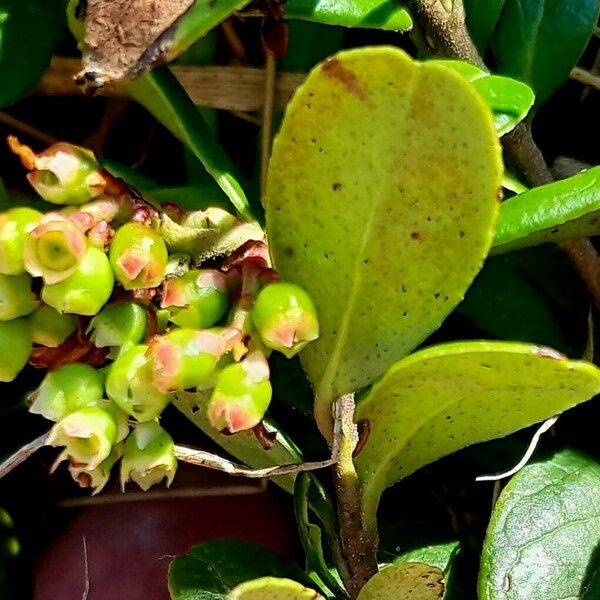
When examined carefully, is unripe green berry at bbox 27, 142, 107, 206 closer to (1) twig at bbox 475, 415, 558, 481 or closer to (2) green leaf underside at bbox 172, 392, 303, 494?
(2) green leaf underside at bbox 172, 392, 303, 494

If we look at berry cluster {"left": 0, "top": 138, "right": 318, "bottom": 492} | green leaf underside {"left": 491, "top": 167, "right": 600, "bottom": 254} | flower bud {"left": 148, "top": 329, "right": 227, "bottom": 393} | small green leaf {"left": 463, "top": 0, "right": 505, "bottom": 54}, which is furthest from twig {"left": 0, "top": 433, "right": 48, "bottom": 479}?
small green leaf {"left": 463, "top": 0, "right": 505, "bottom": 54}

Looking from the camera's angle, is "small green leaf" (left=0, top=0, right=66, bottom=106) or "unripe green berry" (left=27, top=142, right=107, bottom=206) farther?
"small green leaf" (left=0, top=0, right=66, bottom=106)

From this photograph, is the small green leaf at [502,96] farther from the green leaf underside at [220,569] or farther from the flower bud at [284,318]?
the green leaf underside at [220,569]

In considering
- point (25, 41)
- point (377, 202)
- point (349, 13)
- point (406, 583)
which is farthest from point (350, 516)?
point (25, 41)

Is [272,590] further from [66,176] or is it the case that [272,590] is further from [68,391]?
[66,176]

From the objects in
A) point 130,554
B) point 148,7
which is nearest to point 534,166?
point 148,7

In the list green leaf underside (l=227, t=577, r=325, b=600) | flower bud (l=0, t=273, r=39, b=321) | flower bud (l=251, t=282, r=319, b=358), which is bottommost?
green leaf underside (l=227, t=577, r=325, b=600)
